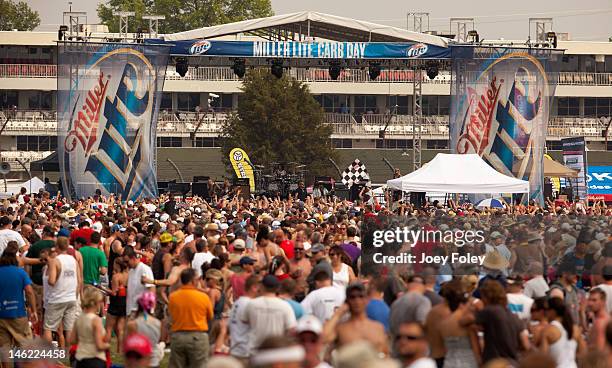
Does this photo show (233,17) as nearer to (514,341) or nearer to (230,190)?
(230,190)

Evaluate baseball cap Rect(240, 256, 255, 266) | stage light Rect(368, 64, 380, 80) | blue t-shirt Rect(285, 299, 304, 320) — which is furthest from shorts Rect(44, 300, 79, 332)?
stage light Rect(368, 64, 380, 80)

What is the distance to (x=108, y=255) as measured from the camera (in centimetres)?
1909

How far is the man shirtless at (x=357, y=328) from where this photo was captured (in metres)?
10.4

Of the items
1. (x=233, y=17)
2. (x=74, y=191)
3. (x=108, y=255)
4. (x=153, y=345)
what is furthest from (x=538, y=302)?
(x=233, y=17)

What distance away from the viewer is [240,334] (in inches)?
467

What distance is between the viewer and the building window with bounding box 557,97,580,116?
8325 cm

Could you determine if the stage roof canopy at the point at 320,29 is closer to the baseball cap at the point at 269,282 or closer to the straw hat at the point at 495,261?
the straw hat at the point at 495,261

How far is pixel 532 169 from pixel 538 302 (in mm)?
25358

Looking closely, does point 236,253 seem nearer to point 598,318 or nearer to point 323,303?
point 323,303

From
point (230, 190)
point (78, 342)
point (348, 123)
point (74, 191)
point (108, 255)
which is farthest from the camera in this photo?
point (348, 123)

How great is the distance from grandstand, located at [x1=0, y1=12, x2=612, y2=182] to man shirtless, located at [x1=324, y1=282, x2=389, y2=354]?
6115 cm

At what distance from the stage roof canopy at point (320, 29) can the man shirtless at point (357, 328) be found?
27199 millimetres

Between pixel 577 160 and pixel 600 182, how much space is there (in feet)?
19.3

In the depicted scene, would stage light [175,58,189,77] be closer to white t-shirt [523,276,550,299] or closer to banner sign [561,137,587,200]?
banner sign [561,137,587,200]
